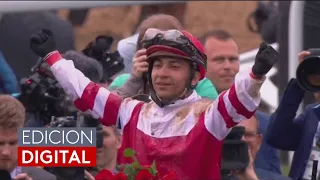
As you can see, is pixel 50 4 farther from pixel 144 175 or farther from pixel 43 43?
pixel 144 175

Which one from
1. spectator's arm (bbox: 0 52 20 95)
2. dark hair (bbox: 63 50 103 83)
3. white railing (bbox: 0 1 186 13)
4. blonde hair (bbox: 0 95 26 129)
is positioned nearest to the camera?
blonde hair (bbox: 0 95 26 129)

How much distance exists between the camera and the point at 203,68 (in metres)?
6.72

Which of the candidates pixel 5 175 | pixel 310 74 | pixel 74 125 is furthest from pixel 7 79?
pixel 310 74

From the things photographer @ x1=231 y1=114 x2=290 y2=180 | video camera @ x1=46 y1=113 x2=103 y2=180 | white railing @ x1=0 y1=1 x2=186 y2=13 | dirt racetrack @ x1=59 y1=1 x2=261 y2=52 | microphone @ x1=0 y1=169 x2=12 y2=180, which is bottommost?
dirt racetrack @ x1=59 y1=1 x2=261 y2=52

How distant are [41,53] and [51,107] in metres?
0.50

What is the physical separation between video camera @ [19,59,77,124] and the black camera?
4.64 ft

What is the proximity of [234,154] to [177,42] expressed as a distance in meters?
0.67

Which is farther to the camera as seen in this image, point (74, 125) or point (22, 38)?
Answer: point (22, 38)

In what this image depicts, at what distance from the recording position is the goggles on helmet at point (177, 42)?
661 cm

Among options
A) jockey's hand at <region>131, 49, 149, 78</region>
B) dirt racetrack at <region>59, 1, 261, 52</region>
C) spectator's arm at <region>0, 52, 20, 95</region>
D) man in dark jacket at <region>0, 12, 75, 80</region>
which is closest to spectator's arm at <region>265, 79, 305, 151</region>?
jockey's hand at <region>131, 49, 149, 78</region>

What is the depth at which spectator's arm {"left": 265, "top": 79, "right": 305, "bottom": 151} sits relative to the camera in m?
7.38

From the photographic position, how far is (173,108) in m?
6.70

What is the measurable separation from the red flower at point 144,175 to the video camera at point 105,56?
2.31 meters

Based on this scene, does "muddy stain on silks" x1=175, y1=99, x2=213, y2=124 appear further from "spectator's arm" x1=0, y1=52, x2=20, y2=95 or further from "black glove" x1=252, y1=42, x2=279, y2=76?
"spectator's arm" x1=0, y1=52, x2=20, y2=95
